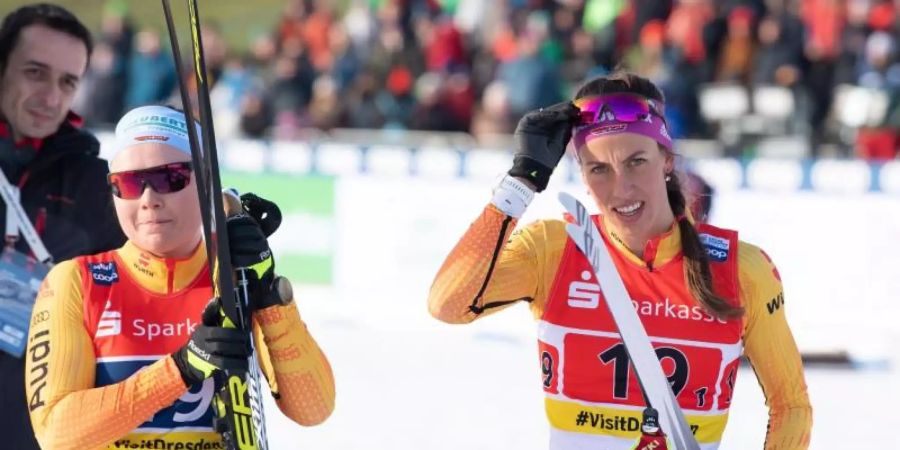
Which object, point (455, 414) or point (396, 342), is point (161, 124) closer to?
point (455, 414)

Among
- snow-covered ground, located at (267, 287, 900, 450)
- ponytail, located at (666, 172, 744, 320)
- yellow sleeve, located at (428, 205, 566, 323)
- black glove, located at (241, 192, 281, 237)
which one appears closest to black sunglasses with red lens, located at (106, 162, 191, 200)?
black glove, located at (241, 192, 281, 237)

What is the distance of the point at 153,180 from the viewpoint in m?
3.29

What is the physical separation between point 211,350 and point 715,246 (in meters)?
1.26

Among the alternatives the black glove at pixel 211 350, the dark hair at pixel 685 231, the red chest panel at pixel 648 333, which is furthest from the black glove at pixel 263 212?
the dark hair at pixel 685 231

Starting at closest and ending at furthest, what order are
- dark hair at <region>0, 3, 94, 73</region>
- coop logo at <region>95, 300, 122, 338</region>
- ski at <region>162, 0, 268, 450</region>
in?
ski at <region>162, 0, 268, 450</region>, coop logo at <region>95, 300, 122, 338</region>, dark hair at <region>0, 3, 94, 73</region>

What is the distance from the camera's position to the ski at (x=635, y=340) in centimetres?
338

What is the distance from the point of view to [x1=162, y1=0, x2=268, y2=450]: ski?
2.97 meters

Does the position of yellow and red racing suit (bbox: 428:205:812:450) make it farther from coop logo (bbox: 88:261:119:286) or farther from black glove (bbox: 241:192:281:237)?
coop logo (bbox: 88:261:119:286)

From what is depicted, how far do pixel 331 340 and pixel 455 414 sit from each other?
2.60 m

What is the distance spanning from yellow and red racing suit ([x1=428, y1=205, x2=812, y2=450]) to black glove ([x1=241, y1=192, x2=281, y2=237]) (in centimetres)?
40

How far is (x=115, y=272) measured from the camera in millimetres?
3352

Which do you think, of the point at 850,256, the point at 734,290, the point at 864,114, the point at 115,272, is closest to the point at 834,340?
the point at 850,256

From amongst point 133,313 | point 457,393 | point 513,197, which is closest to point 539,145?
point 513,197

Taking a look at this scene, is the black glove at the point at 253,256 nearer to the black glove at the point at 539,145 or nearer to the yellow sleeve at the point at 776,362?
the black glove at the point at 539,145
